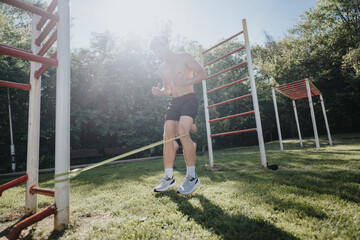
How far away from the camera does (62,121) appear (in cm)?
146

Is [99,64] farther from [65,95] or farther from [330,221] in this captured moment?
[330,221]

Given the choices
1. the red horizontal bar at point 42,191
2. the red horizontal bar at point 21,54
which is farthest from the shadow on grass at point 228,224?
the red horizontal bar at point 21,54

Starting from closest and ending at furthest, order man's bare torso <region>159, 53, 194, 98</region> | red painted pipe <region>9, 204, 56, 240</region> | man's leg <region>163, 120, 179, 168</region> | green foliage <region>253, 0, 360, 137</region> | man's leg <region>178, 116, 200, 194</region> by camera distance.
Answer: red painted pipe <region>9, 204, 56, 240</region>
man's leg <region>178, 116, 200, 194</region>
man's leg <region>163, 120, 179, 168</region>
man's bare torso <region>159, 53, 194, 98</region>
green foliage <region>253, 0, 360, 137</region>

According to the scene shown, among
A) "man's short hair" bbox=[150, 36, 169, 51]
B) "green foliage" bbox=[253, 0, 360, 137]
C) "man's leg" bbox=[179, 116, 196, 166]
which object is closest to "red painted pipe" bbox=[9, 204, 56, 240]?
"man's leg" bbox=[179, 116, 196, 166]

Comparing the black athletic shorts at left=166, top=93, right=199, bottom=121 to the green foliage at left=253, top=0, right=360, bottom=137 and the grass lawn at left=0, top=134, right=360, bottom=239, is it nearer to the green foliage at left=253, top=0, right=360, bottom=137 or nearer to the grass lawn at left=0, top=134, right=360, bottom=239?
the grass lawn at left=0, top=134, right=360, bottom=239

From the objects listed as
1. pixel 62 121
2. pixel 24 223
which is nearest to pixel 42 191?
pixel 24 223

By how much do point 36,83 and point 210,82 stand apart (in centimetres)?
1476

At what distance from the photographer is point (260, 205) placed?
159cm

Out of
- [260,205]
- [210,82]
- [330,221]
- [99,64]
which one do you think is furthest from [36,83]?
[210,82]

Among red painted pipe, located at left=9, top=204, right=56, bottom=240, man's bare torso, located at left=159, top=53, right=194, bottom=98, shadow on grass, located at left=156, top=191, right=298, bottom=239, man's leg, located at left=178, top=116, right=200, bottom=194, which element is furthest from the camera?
man's bare torso, located at left=159, top=53, right=194, bottom=98

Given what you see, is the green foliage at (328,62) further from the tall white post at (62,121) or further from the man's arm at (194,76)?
the tall white post at (62,121)

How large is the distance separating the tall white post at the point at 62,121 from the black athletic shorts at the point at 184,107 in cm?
130

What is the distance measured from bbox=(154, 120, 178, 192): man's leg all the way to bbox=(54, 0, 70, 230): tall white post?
1036 millimetres

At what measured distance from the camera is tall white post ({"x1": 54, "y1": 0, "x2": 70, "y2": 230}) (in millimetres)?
1416
